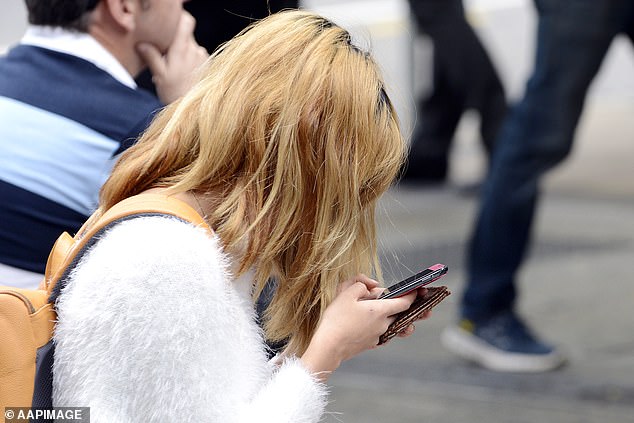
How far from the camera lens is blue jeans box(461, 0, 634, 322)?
13.3ft

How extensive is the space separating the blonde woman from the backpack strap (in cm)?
2

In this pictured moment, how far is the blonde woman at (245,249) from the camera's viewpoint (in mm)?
1736

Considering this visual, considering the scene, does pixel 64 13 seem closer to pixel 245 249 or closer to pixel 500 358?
pixel 245 249

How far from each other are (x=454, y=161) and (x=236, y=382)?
6998 millimetres

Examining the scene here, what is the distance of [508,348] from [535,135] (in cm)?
74

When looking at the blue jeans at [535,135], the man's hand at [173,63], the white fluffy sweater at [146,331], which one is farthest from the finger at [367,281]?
the blue jeans at [535,135]

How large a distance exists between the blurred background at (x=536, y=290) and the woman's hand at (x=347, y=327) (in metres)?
0.28

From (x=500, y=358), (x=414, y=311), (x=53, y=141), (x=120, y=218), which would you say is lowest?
(x=500, y=358)

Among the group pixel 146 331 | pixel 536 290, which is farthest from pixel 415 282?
pixel 536 290

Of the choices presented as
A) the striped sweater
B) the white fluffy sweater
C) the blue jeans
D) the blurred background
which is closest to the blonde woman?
the white fluffy sweater

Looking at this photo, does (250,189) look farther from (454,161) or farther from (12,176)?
(454,161)

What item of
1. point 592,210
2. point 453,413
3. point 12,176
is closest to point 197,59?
point 12,176

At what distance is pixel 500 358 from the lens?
4.16m

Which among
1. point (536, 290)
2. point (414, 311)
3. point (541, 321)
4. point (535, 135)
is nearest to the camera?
point (414, 311)
